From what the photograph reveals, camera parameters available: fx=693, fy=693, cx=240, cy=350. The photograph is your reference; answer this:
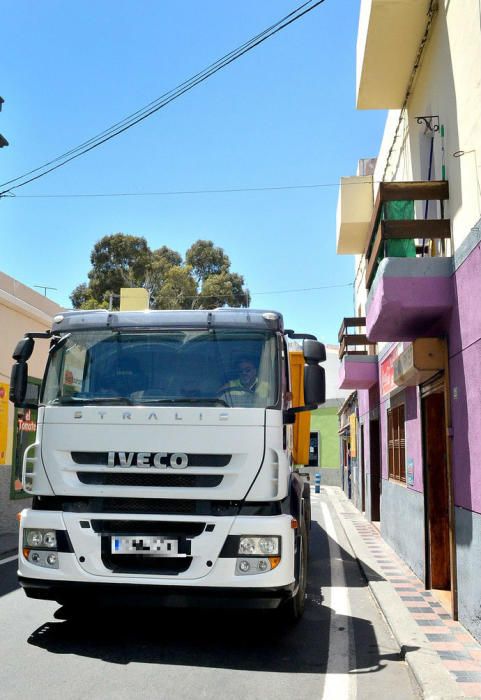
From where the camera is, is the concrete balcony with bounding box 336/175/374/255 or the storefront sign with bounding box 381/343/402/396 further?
the concrete balcony with bounding box 336/175/374/255

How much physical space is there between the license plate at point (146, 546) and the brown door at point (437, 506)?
13.6 ft

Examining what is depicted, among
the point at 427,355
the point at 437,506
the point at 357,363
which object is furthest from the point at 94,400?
the point at 357,363

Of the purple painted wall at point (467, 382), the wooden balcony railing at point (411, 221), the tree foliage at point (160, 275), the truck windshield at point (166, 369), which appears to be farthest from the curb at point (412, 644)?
the tree foliage at point (160, 275)

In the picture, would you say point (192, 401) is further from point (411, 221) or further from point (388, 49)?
point (388, 49)

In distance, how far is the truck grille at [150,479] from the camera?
5.31 metres

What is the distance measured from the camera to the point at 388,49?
8344 millimetres

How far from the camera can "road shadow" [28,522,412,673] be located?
5.28 metres

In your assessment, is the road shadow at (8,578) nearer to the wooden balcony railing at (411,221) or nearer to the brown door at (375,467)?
the wooden balcony railing at (411,221)

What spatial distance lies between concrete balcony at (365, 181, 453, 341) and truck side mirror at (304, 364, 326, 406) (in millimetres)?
1421

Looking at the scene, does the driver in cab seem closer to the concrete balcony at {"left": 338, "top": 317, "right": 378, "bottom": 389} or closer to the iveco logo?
the iveco logo

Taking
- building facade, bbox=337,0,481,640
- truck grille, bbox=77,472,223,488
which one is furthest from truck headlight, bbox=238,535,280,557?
building facade, bbox=337,0,481,640

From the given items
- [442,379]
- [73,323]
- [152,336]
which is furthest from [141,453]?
[442,379]

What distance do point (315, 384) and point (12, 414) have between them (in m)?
9.98

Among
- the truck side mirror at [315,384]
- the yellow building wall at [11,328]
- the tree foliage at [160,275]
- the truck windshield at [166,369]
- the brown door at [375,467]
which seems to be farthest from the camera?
the tree foliage at [160,275]
